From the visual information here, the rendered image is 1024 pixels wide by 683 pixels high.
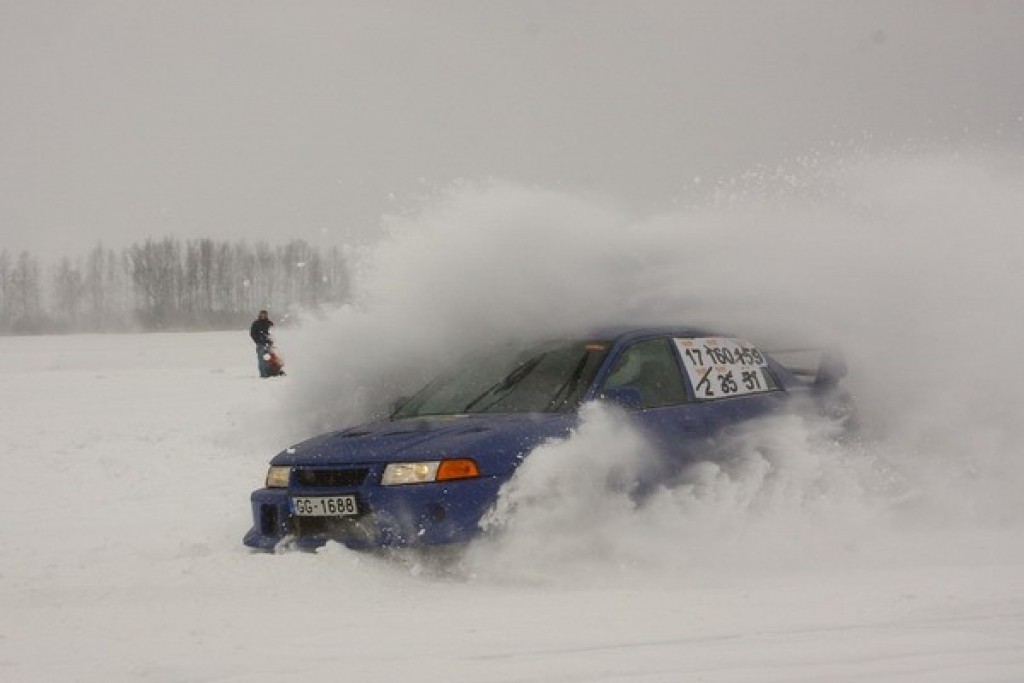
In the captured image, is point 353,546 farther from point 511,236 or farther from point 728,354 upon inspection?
point 511,236

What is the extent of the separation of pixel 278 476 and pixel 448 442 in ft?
3.70

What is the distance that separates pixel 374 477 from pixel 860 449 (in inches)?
140

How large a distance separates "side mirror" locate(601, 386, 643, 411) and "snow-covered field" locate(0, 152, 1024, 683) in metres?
0.17

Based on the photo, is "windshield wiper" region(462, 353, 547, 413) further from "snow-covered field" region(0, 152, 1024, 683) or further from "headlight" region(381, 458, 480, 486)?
"headlight" region(381, 458, 480, 486)

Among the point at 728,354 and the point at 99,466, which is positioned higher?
the point at 728,354

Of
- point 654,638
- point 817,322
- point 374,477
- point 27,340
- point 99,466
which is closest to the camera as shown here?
point 654,638

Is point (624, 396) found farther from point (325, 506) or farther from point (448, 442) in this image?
point (325, 506)

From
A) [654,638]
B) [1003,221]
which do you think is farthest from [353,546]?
[1003,221]

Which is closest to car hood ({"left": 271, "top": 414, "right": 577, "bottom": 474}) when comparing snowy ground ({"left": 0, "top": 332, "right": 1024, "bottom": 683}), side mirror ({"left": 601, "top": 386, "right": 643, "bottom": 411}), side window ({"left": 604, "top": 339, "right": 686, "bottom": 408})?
side mirror ({"left": 601, "top": 386, "right": 643, "bottom": 411})

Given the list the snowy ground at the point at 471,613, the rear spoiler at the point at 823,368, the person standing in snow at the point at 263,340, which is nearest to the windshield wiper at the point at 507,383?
the snowy ground at the point at 471,613

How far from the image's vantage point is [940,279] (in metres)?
8.16

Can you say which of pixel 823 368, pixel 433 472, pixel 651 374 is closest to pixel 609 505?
pixel 433 472

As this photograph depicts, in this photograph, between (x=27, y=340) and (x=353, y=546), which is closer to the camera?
(x=353, y=546)

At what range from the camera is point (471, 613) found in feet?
14.1
